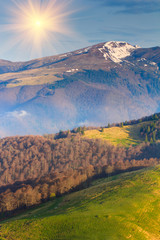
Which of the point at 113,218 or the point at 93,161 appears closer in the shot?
the point at 113,218

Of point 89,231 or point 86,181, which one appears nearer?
point 89,231

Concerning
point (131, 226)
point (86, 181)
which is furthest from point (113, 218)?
point (86, 181)

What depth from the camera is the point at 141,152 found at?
197 metres

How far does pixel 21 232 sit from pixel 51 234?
820 cm

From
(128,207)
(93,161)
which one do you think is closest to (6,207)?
(128,207)

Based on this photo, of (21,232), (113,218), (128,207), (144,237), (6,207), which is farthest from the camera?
(6,207)

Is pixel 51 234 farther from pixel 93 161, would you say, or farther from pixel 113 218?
pixel 93 161

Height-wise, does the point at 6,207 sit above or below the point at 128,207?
below

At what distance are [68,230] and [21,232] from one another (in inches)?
448

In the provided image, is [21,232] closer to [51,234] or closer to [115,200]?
[51,234]

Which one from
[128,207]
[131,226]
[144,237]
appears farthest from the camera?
[128,207]

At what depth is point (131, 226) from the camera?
3669cm

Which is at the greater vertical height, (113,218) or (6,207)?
(113,218)

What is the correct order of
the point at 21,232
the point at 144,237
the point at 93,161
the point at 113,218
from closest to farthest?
1. the point at 144,237
2. the point at 113,218
3. the point at 21,232
4. the point at 93,161
